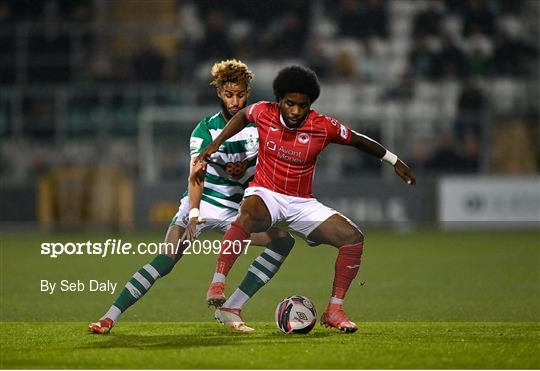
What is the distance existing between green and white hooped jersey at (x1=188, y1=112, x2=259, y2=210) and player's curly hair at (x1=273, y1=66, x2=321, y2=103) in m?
0.67

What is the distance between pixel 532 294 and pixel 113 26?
47.3ft

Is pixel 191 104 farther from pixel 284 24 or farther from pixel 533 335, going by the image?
pixel 533 335

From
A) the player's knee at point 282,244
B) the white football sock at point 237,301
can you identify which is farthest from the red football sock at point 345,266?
the white football sock at point 237,301

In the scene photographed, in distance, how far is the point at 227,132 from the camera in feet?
25.0

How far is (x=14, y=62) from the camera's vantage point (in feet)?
72.4

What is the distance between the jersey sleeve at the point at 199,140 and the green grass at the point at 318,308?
51.2 inches

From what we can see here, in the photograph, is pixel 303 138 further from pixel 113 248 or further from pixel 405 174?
pixel 113 248

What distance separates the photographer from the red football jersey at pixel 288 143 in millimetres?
7691

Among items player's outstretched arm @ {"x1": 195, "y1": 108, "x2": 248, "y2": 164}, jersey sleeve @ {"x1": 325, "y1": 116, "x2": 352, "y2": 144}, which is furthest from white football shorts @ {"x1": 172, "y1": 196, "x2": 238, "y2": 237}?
jersey sleeve @ {"x1": 325, "y1": 116, "x2": 352, "y2": 144}

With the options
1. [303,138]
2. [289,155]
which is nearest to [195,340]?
[289,155]

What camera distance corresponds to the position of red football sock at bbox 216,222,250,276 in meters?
7.55

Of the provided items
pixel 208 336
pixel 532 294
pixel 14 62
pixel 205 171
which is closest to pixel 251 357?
pixel 208 336

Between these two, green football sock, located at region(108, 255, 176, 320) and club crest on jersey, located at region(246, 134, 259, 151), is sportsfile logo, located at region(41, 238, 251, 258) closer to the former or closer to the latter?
club crest on jersey, located at region(246, 134, 259, 151)

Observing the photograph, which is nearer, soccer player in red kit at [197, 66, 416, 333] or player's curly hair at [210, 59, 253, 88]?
soccer player in red kit at [197, 66, 416, 333]
